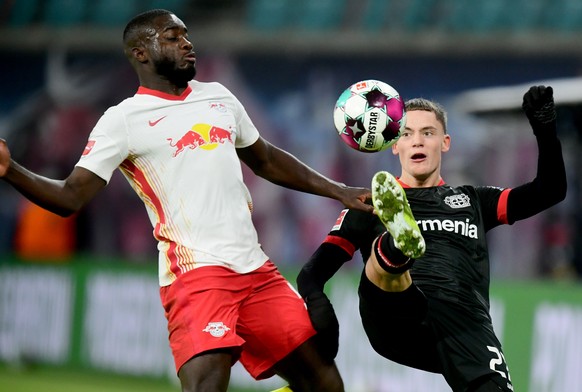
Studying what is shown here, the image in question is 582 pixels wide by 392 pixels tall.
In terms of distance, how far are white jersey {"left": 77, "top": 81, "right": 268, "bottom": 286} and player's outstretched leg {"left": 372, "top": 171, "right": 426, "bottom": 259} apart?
0.70 meters

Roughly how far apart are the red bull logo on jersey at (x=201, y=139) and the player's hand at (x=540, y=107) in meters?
1.42

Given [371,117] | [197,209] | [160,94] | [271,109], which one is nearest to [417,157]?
[371,117]

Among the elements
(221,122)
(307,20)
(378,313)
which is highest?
(307,20)

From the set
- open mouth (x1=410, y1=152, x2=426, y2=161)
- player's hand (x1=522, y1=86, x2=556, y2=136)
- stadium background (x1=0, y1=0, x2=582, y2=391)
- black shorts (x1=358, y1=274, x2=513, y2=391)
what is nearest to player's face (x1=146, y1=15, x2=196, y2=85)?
open mouth (x1=410, y1=152, x2=426, y2=161)

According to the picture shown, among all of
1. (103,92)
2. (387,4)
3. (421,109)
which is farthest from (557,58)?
(421,109)

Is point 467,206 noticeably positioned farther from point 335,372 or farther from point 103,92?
point 103,92

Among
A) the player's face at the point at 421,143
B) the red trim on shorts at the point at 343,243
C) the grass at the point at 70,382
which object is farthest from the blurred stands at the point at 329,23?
the red trim on shorts at the point at 343,243

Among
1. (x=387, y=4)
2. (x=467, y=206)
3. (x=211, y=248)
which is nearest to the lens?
(x=211, y=248)

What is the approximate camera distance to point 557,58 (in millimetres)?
13867

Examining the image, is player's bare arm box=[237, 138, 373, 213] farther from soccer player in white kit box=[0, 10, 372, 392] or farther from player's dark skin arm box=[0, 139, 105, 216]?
player's dark skin arm box=[0, 139, 105, 216]

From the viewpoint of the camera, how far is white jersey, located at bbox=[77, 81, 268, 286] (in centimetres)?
476

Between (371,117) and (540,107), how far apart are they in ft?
2.57

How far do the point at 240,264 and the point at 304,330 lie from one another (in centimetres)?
45

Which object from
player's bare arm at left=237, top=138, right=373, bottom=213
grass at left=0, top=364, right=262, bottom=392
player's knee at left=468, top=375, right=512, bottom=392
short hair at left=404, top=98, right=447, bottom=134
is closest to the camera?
player's knee at left=468, top=375, right=512, bottom=392
